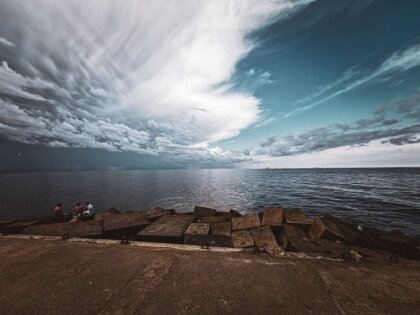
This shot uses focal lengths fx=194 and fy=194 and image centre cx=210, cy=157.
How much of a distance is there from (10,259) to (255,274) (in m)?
4.93

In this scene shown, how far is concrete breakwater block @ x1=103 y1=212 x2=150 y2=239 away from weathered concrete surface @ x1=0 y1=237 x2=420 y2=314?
400 centimetres

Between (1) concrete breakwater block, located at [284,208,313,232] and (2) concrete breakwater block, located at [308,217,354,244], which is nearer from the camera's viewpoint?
(2) concrete breakwater block, located at [308,217,354,244]

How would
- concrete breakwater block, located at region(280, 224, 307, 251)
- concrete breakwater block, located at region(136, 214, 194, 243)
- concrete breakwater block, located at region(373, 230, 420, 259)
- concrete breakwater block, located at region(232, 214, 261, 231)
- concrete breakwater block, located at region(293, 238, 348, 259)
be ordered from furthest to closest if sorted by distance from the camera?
concrete breakwater block, located at region(232, 214, 261, 231), concrete breakwater block, located at region(373, 230, 420, 259), concrete breakwater block, located at region(136, 214, 194, 243), concrete breakwater block, located at region(280, 224, 307, 251), concrete breakwater block, located at region(293, 238, 348, 259)

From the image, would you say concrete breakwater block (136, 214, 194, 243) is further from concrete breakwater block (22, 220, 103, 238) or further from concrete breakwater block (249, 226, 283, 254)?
concrete breakwater block (249, 226, 283, 254)

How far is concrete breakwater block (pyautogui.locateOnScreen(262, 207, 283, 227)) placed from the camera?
327 inches

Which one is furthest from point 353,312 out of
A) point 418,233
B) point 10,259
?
point 418,233

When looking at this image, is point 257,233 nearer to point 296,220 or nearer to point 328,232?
point 328,232

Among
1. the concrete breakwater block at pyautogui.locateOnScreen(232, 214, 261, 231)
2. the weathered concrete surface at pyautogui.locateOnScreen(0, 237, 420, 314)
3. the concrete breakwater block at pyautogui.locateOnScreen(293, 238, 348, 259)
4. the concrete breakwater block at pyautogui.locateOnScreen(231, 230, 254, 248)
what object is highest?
the weathered concrete surface at pyautogui.locateOnScreen(0, 237, 420, 314)

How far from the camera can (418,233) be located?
14523mm

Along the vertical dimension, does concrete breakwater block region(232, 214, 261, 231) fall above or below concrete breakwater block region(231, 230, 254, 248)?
above

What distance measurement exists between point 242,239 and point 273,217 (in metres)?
2.35

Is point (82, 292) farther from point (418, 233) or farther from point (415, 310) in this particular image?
point (418, 233)

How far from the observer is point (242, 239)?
688 centimetres

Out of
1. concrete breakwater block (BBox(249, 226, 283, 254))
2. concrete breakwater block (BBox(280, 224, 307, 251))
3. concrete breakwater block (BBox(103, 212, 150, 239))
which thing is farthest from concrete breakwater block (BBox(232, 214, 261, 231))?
concrete breakwater block (BBox(103, 212, 150, 239))
